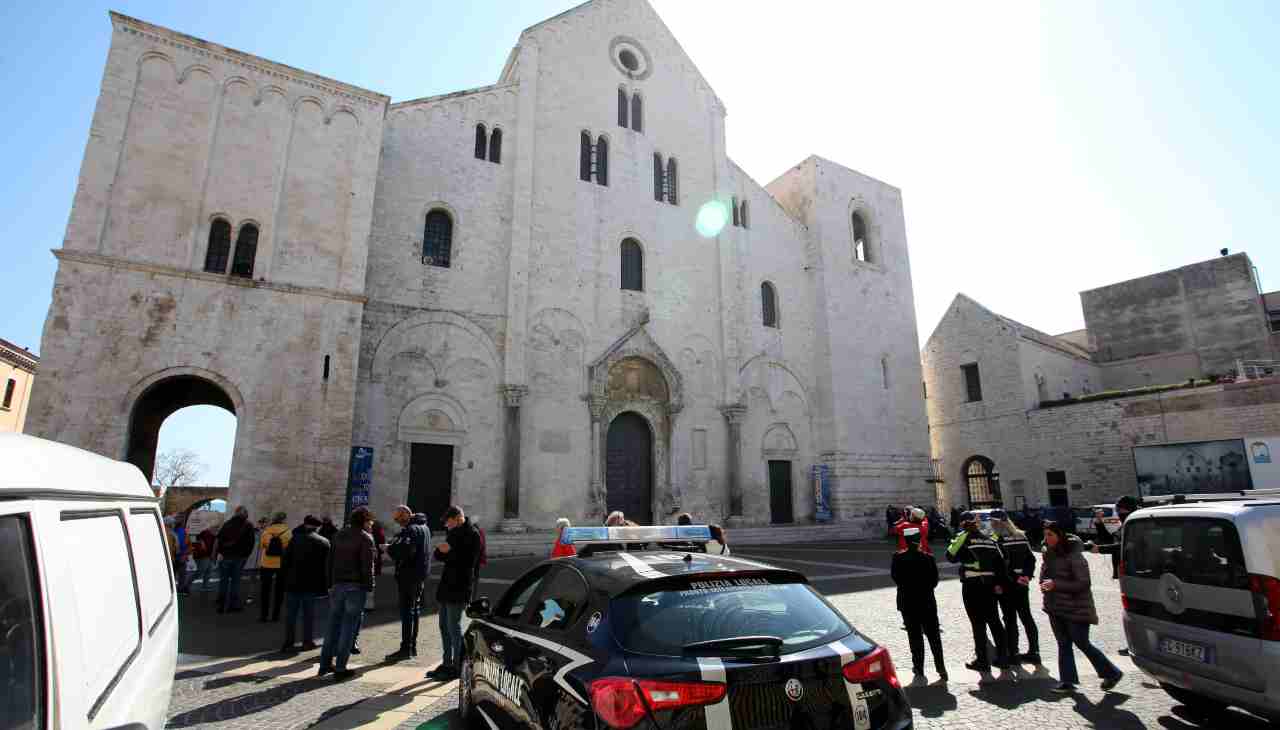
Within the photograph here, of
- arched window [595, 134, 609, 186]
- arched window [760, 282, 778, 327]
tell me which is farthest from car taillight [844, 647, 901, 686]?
arched window [760, 282, 778, 327]

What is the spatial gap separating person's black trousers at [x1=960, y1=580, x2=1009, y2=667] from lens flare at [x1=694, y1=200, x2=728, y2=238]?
1770 cm

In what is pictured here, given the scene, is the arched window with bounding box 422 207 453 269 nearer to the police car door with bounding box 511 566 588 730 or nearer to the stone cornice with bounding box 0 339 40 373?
the police car door with bounding box 511 566 588 730

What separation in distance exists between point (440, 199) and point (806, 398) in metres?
14.8

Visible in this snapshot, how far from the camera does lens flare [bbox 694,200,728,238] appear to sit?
22609 millimetres

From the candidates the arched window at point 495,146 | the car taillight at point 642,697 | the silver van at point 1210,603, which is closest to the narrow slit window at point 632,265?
the arched window at point 495,146

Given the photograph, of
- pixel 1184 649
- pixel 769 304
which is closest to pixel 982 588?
pixel 1184 649

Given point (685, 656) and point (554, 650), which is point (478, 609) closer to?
point (554, 650)

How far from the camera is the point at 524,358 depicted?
17984 mm

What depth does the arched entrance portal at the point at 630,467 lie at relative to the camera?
Answer: 19219 mm

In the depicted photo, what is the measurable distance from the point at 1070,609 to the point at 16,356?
42.7 meters

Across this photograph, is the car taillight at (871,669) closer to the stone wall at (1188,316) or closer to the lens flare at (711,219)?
the lens flare at (711,219)

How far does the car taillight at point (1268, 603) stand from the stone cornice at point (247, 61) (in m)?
18.5

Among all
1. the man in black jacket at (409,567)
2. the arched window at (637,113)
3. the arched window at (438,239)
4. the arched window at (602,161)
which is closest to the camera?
the man in black jacket at (409,567)

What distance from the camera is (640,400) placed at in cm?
1980
